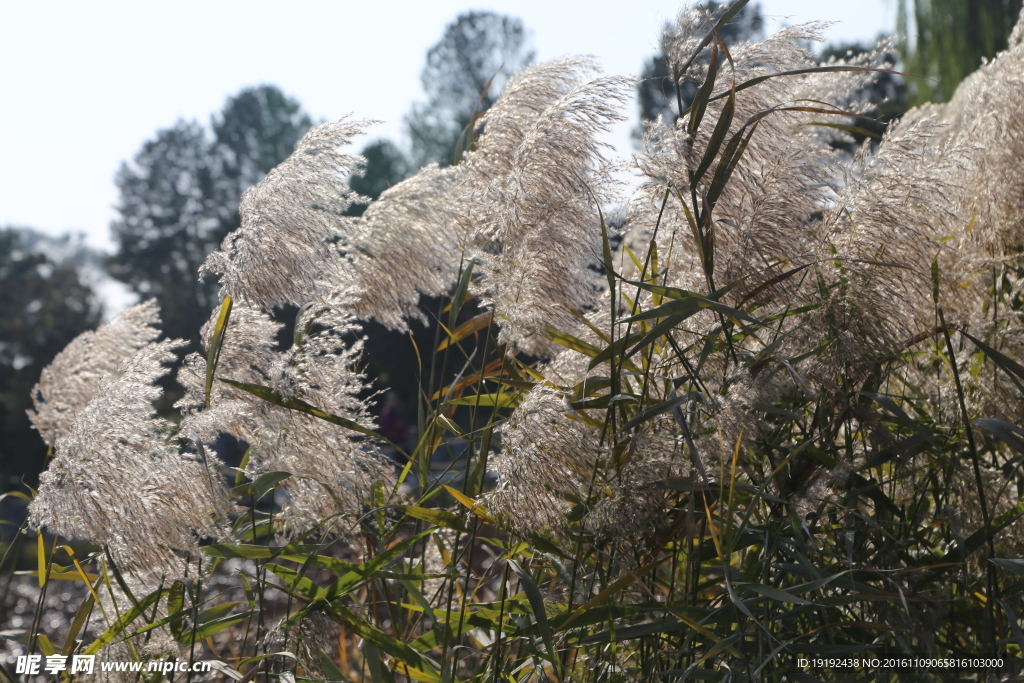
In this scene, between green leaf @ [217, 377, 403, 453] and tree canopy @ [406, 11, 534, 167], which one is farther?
tree canopy @ [406, 11, 534, 167]

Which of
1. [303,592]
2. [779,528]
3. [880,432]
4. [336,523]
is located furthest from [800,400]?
[303,592]

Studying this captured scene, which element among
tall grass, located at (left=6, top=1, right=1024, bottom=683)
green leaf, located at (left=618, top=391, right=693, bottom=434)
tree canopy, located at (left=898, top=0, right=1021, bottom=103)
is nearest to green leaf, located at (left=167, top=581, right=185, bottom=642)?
tall grass, located at (left=6, top=1, right=1024, bottom=683)

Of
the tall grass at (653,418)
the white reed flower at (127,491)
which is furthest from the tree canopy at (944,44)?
the white reed flower at (127,491)

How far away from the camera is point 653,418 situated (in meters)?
1.53

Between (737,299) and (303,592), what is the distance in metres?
1.40

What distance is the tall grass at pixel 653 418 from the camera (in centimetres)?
148

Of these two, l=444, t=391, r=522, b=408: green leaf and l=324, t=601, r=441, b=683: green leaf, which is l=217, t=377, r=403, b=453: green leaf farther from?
l=324, t=601, r=441, b=683: green leaf

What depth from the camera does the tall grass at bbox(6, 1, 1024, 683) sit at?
148 centimetres

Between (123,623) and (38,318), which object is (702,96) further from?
(38,318)

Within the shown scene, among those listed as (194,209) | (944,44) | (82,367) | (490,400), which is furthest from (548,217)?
(194,209)

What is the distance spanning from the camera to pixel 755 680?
1.34m

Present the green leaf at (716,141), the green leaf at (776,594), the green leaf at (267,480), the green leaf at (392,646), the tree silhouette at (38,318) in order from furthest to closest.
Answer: the tree silhouette at (38,318) → the green leaf at (267,480) → the green leaf at (392,646) → the green leaf at (716,141) → the green leaf at (776,594)

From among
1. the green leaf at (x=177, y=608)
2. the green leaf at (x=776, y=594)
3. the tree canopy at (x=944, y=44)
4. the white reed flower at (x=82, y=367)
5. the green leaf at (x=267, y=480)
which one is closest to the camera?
the green leaf at (x=776, y=594)

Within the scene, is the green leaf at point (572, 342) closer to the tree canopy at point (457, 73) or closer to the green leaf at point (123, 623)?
the green leaf at point (123, 623)
